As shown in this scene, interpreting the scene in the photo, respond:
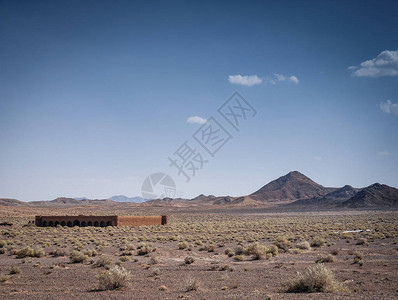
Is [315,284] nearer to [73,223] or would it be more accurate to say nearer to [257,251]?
[257,251]

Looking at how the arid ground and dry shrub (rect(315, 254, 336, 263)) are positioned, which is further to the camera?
dry shrub (rect(315, 254, 336, 263))

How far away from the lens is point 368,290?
13.0m

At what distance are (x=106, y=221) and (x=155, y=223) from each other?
8.44m

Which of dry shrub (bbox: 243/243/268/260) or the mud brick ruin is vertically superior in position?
the mud brick ruin

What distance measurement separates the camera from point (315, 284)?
41.9 ft

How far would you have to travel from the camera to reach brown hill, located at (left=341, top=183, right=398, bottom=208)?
14532 centimetres

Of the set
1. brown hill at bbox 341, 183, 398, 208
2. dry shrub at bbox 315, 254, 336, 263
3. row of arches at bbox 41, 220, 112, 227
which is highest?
brown hill at bbox 341, 183, 398, 208

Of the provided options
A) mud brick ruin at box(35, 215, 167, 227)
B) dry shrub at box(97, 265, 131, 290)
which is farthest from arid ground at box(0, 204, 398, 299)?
mud brick ruin at box(35, 215, 167, 227)

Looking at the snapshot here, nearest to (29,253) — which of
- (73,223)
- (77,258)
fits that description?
(77,258)

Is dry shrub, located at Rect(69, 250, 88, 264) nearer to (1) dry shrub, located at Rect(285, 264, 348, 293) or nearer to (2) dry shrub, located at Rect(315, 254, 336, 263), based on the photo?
(1) dry shrub, located at Rect(285, 264, 348, 293)

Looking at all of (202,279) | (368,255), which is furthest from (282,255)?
(202,279)

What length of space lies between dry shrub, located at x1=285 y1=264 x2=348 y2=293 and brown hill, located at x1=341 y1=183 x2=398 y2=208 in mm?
144678

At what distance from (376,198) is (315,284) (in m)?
156

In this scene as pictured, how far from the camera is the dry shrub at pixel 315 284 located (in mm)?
12641
